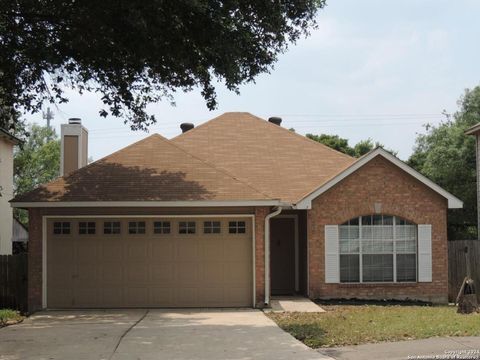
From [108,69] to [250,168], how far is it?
7711mm

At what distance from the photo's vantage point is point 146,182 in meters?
16.3

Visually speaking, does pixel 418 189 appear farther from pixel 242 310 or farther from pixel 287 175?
pixel 242 310

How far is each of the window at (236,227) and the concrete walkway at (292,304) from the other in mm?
2079

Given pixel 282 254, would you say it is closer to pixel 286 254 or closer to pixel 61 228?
pixel 286 254

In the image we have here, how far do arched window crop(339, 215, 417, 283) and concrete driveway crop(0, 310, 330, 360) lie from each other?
409 cm

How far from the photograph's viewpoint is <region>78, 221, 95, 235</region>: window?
16.1 metres

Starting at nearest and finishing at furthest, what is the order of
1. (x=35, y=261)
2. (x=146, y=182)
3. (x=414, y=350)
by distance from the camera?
(x=414, y=350), (x=35, y=261), (x=146, y=182)

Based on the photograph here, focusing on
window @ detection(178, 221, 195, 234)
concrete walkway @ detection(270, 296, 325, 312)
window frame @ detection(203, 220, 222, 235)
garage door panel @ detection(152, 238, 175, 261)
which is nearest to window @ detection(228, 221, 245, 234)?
window frame @ detection(203, 220, 222, 235)

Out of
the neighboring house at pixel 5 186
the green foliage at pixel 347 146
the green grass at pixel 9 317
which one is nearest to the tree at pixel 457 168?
the green foliage at pixel 347 146

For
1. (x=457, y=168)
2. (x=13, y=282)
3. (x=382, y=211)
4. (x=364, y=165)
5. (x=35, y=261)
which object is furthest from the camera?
(x=457, y=168)

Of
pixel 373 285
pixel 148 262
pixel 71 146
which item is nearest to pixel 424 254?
pixel 373 285

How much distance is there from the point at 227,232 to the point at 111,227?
3.00 metres

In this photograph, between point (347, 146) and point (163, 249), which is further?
point (347, 146)

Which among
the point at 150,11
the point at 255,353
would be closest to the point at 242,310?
the point at 255,353
